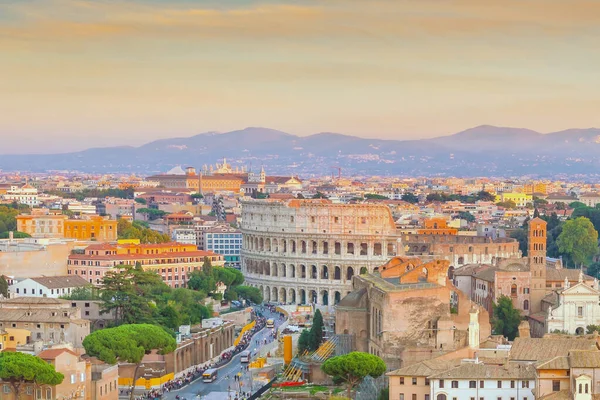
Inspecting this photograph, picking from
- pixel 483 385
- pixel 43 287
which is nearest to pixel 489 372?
pixel 483 385

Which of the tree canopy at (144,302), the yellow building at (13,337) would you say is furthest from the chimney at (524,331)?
the yellow building at (13,337)

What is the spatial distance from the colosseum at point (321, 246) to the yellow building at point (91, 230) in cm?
1253

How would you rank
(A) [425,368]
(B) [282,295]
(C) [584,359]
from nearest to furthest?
(C) [584,359]
(A) [425,368]
(B) [282,295]

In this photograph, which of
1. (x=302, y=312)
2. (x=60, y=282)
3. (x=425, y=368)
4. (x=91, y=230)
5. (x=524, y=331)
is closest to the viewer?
(x=425, y=368)

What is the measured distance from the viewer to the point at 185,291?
8606 cm

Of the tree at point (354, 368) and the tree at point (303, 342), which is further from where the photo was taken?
the tree at point (303, 342)

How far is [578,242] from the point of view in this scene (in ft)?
386

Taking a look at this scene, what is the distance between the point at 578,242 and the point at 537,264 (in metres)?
39.1

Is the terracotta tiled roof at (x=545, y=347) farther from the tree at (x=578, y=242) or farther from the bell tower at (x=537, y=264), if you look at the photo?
the tree at (x=578, y=242)

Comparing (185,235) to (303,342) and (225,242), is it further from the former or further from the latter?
(303,342)

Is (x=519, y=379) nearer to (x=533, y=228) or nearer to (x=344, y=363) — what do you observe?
A: (x=344, y=363)

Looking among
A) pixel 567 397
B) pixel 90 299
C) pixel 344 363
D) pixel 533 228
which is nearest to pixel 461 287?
pixel 533 228

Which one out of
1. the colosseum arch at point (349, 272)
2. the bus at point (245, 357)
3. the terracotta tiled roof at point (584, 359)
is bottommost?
the bus at point (245, 357)

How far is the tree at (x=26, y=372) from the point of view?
57094mm
